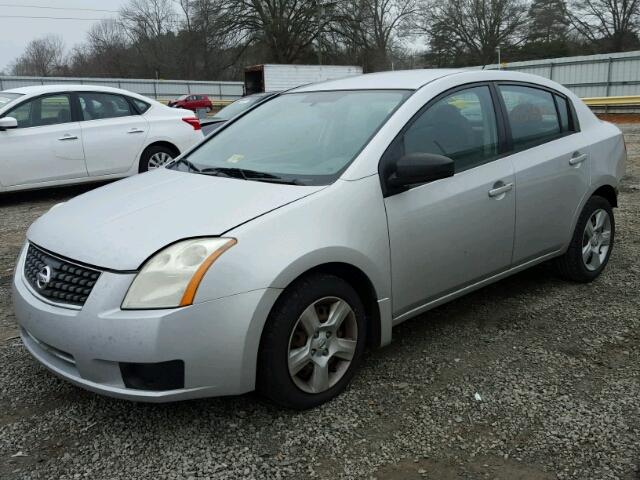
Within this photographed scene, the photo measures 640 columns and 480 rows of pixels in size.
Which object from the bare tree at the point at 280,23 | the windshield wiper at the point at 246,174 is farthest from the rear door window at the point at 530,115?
the bare tree at the point at 280,23

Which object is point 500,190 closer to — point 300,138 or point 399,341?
point 399,341

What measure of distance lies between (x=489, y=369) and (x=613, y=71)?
942 inches

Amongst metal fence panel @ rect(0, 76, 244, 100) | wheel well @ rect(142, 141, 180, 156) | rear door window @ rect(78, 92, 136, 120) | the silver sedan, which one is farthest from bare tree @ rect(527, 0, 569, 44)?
the silver sedan

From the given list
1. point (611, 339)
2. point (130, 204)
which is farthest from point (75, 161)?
point (611, 339)

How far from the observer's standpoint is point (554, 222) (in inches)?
158

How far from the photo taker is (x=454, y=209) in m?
3.29

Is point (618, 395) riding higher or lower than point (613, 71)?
lower

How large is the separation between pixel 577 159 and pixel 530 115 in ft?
1.59

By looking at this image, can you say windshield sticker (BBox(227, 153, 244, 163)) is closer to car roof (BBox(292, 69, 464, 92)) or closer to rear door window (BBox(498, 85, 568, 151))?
car roof (BBox(292, 69, 464, 92))

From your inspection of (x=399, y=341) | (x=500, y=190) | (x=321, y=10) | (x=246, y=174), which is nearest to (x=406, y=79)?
(x=500, y=190)

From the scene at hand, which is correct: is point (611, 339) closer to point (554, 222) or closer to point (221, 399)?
point (554, 222)

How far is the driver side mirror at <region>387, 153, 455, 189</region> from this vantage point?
298 centimetres

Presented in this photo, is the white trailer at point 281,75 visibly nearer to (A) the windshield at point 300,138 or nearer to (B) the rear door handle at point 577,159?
(B) the rear door handle at point 577,159

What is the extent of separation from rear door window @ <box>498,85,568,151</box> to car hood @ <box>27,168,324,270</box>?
1650 millimetres
